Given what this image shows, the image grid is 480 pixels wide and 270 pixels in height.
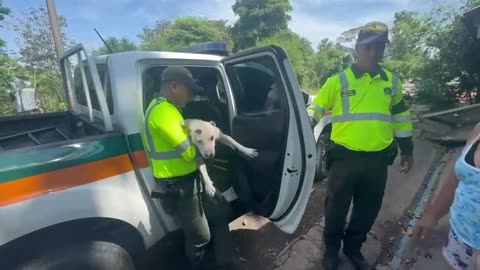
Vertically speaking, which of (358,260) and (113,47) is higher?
(113,47)

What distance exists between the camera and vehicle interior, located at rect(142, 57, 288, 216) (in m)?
2.59

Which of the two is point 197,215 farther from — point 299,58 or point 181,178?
point 299,58

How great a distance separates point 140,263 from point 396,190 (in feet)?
10.7

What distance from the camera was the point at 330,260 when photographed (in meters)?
2.67

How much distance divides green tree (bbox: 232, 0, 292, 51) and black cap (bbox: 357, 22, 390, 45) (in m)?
29.9

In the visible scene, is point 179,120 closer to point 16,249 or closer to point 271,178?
point 271,178

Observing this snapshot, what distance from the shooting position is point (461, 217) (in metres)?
1.45

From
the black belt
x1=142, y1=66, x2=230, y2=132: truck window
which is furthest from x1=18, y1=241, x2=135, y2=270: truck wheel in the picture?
x1=142, y1=66, x2=230, y2=132: truck window

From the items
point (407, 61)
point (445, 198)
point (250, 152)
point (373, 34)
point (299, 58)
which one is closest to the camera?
point (445, 198)

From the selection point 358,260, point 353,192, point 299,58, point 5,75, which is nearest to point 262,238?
point 358,260

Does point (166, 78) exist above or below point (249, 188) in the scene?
above

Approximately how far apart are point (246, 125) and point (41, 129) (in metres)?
1.92

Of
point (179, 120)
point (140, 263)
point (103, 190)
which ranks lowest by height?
point (140, 263)

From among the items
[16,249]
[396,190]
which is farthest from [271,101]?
[396,190]
